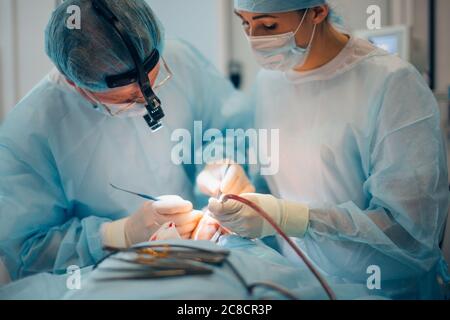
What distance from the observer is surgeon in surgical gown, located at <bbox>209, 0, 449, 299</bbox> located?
1.05 m

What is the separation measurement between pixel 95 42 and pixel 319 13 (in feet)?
2.02

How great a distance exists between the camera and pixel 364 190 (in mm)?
1144

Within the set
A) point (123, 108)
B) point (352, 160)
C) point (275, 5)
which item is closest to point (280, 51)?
point (275, 5)

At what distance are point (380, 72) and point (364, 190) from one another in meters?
0.31

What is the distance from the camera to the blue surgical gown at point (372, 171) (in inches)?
41.0

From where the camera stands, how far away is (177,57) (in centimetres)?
145

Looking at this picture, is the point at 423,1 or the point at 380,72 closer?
the point at 380,72

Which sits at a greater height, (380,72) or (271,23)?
(271,23)

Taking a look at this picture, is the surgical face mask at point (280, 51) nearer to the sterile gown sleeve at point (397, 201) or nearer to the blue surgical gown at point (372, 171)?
the blue surgical gown at point (372, 171)
